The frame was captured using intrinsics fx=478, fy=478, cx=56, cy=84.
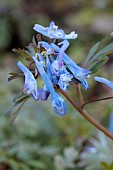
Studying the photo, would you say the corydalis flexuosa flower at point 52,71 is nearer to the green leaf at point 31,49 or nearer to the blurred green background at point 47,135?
the green leaf at point 31,49

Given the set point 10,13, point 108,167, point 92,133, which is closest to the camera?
point 108,167

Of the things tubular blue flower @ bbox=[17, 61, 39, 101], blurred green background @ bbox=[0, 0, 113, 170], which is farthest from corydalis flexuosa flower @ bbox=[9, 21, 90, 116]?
blurred green background @ bbox=[0, 0, 113, 170]

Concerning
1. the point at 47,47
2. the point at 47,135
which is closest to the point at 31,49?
the point at 47,47

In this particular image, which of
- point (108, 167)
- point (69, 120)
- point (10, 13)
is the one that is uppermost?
point (10, 13)

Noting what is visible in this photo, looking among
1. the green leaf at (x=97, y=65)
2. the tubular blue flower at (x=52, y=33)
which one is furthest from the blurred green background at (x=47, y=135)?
the tubular blue flower at (x=52, y=33)

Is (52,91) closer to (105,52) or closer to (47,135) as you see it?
(105,52)

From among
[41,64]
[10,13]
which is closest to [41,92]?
[41,64]

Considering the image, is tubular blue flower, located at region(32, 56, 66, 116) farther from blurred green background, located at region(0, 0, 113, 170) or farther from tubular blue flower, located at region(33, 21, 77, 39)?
blurred green background, located at region(0, 0, 113, 170)

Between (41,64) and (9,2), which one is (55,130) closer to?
(41,64)

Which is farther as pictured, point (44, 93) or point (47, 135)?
point (47, 135)
